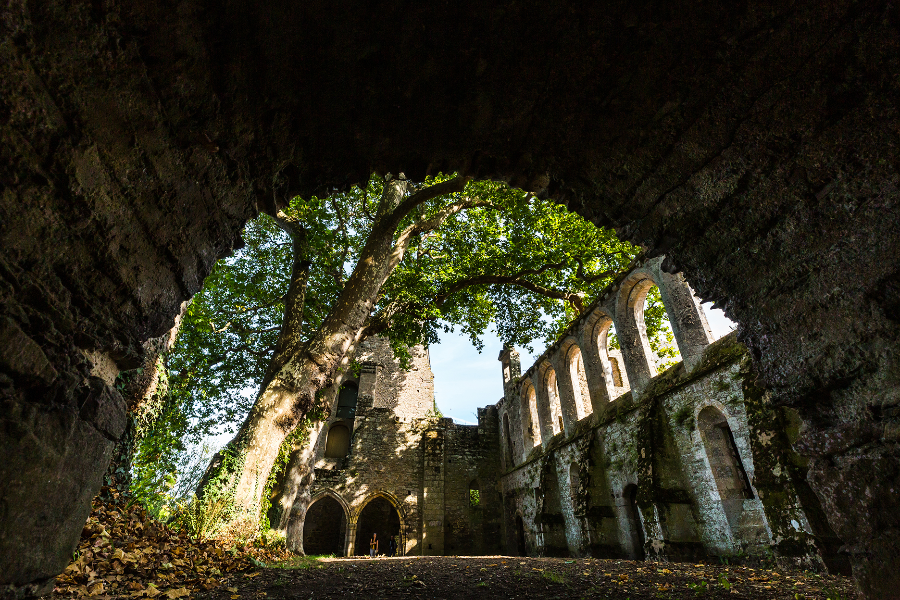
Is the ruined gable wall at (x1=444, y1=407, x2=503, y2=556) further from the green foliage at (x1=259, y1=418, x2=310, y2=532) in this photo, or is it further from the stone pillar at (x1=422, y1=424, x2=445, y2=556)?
the green foliage at (x1=259, y1=418, x2=310, y2=532)

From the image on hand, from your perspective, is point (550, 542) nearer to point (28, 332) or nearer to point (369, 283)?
point (369, 283)

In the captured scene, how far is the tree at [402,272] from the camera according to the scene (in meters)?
8.93

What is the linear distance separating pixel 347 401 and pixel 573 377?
11.4 metres

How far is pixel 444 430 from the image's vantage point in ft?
61.7

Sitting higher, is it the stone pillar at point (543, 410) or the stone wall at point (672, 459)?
the stone pillar at point (543, 410)

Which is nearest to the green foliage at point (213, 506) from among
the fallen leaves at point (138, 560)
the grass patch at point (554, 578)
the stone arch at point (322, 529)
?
the fallen leaves at point (138, 560)

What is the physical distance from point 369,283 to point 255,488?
4095mm

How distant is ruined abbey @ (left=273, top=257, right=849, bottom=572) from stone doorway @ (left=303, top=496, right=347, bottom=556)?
66mm

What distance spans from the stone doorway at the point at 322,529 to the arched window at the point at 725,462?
54.7 ft

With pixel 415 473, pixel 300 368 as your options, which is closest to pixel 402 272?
pixel 300 368

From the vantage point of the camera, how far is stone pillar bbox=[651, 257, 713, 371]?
8594 mm

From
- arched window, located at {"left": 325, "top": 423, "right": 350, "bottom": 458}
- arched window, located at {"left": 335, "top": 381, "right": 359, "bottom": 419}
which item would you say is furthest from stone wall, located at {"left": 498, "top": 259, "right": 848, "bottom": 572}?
arched window, located at {"left": 335, "top": 381, "right": 359, "bottom": 419}

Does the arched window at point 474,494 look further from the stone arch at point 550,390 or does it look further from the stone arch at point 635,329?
the stone arch at point 635,329

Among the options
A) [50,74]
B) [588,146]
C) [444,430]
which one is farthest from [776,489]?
[444,430]
